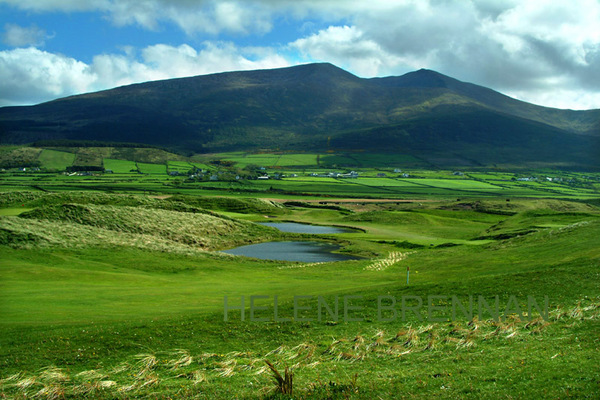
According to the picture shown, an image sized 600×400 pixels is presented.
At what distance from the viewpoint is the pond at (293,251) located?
61.5m

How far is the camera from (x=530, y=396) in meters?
12.9

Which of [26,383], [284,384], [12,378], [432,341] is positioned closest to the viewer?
[284,384]

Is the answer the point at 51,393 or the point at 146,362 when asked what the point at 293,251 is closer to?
the point at 146,362

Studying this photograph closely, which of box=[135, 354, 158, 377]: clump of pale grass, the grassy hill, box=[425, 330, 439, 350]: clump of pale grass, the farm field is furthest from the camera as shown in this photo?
box=[425, 330, 439, 350]: clump of pale grass

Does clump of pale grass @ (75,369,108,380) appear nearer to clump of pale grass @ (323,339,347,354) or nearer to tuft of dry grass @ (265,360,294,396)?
tuft of dry grass @ (265,360,294,396)

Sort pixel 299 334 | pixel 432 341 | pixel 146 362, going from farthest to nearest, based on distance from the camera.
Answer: pixel 299 334 < pixel 432 341 < pixel 146 362

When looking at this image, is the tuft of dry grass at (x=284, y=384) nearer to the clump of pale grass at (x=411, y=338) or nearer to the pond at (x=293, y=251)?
the clump of pale grass at (x=411, y=338)

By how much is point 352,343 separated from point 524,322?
7.96 meters

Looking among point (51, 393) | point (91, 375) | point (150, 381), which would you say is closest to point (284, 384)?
point (150, 381)

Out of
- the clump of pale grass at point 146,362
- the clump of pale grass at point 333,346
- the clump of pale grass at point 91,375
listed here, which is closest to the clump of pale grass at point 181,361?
the clump of pale grass at point 146,362

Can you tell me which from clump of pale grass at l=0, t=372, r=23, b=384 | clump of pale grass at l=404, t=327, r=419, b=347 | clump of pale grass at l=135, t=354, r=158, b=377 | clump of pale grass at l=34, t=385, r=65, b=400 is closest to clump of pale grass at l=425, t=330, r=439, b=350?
clump of pale grass at l=404, t=327, r=419, b=347

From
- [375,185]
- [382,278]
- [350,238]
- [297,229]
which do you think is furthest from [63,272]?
[375,185]

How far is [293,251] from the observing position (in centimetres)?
6738

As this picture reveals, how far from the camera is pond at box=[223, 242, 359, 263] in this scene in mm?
61469
